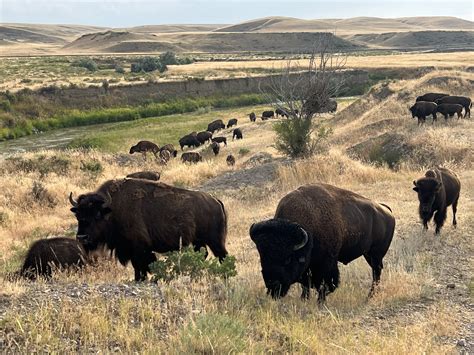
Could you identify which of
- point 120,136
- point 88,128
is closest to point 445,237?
point 120,136

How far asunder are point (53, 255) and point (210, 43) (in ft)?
483

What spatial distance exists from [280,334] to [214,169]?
18.1 meters

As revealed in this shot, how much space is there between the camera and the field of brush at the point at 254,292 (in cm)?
500

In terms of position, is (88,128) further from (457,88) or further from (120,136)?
(457,88)

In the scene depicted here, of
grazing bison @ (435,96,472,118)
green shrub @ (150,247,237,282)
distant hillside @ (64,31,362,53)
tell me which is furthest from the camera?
distant hillside @ (64,31,362,53)

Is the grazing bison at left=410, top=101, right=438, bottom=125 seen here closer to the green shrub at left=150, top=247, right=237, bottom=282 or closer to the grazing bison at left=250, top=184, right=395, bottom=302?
the grazing bison at left=250, top=184, right=395, bottom=302

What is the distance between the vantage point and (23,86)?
4856 centimetres

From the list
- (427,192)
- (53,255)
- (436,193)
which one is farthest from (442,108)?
(53,255)

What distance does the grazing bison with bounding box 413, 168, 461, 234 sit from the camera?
11.1 metres

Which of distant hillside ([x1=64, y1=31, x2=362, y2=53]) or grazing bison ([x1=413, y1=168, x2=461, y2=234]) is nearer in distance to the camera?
grazing bison ([x1=413, y1=168, x2=461, y2=234])

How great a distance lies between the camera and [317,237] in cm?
682

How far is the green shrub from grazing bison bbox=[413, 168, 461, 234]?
220 inches

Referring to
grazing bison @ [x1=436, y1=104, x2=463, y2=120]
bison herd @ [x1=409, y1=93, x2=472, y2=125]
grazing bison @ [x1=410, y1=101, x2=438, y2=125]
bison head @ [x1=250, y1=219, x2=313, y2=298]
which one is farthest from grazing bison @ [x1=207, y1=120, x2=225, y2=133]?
bison head @ [x1=250, y1=219, x2=313, y2=298]

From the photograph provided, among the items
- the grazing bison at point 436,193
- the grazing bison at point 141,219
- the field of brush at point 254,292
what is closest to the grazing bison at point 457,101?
the field of brush at point 254,292
